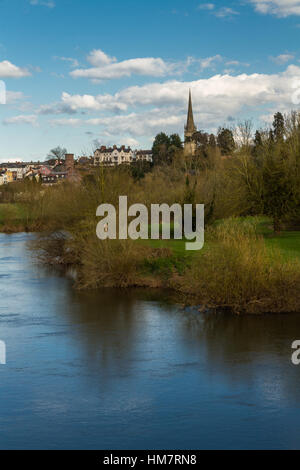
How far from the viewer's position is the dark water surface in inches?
429

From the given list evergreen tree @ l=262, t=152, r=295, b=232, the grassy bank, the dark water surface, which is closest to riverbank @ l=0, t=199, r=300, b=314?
the grassy bank

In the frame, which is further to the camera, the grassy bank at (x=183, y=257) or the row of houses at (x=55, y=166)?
Answer: the row of houses at (x=55, y=166)

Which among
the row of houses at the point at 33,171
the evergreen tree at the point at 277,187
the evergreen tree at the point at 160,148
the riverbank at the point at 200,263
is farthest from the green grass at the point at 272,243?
the row of houses at the point at 33,171

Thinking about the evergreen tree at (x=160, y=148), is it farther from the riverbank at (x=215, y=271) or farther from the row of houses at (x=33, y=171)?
the riverbank at (x=215, y=271)

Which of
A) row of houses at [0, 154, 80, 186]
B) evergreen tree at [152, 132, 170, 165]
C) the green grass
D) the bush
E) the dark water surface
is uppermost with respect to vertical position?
row of houses at [0, 154, 80, 186]

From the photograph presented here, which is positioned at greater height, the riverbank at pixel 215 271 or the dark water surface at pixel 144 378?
the riverbank at pixel 215 271

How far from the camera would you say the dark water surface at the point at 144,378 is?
1089cm

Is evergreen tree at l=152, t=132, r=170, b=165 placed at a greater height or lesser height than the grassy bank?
greater

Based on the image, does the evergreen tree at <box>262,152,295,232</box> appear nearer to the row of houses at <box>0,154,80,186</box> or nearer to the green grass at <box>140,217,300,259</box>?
the green grass at <box>140,217,300,259</box>

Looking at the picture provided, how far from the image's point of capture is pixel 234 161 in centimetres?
3625

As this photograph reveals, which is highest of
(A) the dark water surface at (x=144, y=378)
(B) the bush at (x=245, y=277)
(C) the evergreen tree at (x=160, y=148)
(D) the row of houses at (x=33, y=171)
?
(D) the row of houses at (x=33, y=171)

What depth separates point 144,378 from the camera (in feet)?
45.1

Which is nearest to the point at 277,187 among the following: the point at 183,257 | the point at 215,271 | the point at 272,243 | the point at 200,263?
the point at 272,243

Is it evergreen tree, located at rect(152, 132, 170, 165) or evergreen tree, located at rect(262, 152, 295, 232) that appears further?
evergreen tree, located at rect(152, 132, 170, 165)
